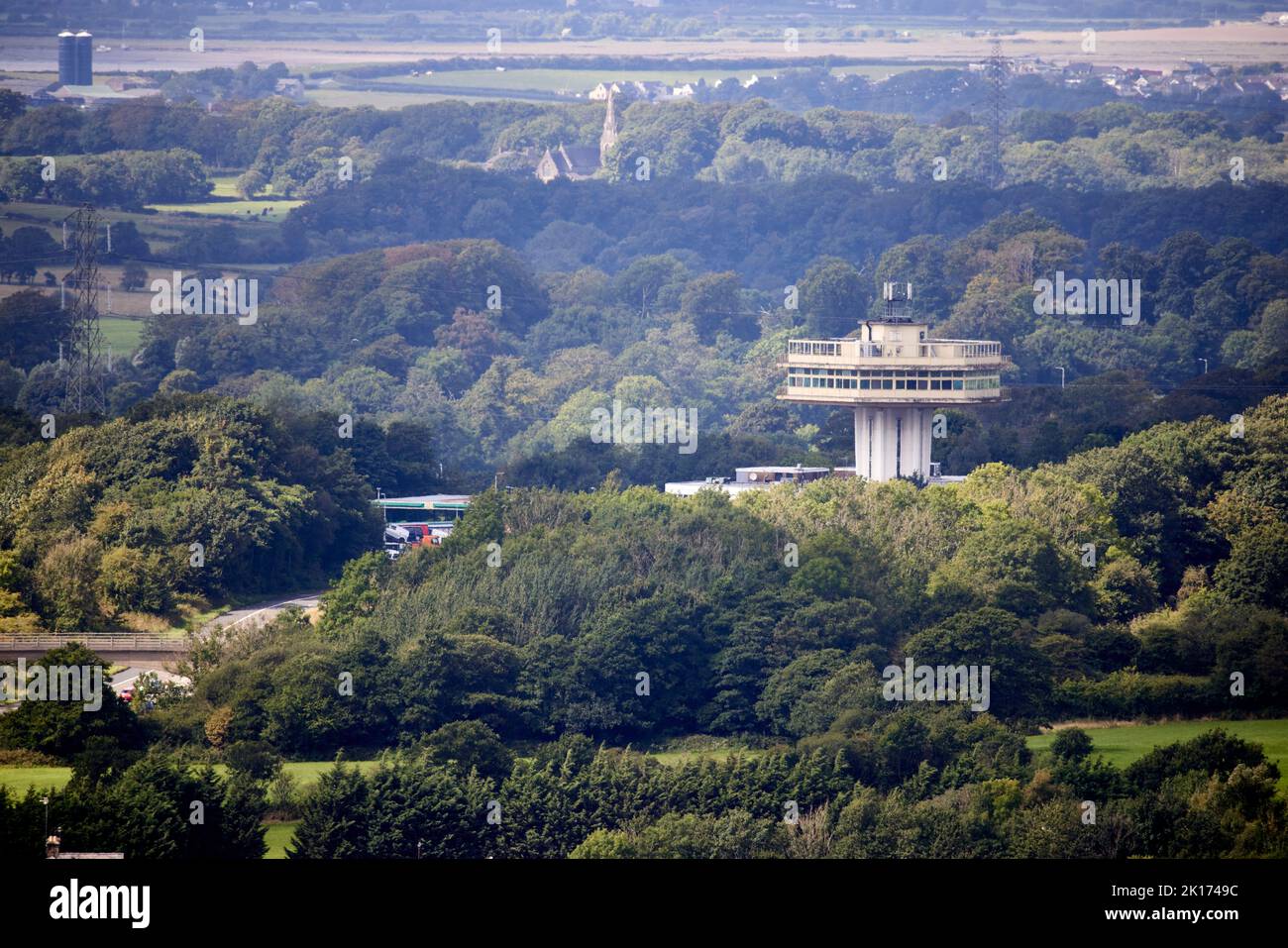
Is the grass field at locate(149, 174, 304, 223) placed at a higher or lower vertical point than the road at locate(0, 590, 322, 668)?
higher

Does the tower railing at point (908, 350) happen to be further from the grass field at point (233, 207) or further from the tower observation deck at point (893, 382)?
the grass field at point (233, 207)

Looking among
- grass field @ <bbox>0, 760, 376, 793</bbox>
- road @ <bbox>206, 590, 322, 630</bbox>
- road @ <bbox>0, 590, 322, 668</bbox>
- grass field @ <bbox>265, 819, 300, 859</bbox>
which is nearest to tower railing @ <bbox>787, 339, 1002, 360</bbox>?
road @ <bbox>206, 590, 322, 630</bbox>

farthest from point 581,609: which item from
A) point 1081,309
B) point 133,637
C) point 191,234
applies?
point 191,234

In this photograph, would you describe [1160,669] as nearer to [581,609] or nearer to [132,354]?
[581,609]

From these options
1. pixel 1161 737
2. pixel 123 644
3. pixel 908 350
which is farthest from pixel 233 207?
pixel 1161 737

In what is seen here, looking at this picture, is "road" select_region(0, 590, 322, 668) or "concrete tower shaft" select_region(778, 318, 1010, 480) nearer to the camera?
"road" select_region(0, 590, 322, 668)

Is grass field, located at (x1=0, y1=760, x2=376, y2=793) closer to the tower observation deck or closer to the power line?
the tower observation deck

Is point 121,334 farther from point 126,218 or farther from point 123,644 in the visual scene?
point 123,644
